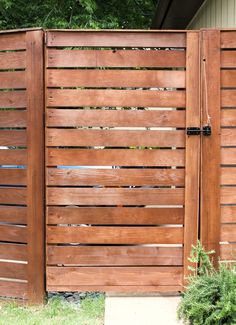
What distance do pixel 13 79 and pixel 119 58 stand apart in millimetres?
809

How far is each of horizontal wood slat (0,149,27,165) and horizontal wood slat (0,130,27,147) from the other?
5 cm

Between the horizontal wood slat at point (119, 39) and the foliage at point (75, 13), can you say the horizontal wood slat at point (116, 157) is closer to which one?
the horizontal wood slat at point (119, 39)

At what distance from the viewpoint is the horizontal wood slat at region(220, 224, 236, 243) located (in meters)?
2.97

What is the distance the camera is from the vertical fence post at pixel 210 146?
2906 mm

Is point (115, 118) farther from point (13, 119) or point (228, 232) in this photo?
point (228, 232)

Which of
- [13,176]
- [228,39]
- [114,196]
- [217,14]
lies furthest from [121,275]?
[217,14]

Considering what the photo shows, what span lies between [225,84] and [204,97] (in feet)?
0.60

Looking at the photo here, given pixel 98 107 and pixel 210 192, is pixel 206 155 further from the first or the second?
pixel 98 107

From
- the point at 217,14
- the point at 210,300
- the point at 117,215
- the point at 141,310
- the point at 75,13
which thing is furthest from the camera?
the point at 75,13

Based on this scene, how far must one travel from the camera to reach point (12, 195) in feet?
9.94

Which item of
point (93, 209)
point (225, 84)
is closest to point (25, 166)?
point (93, 209)

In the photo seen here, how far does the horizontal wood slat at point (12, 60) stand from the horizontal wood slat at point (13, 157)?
2.06 ft

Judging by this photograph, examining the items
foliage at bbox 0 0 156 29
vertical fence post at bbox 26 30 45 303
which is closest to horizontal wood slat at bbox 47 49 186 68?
vertical fence post at bbox 26 30 45 303

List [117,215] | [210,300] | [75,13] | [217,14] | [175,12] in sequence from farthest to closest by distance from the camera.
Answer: [75,13], [175,12], [217,14], [117,215], [210,300]
